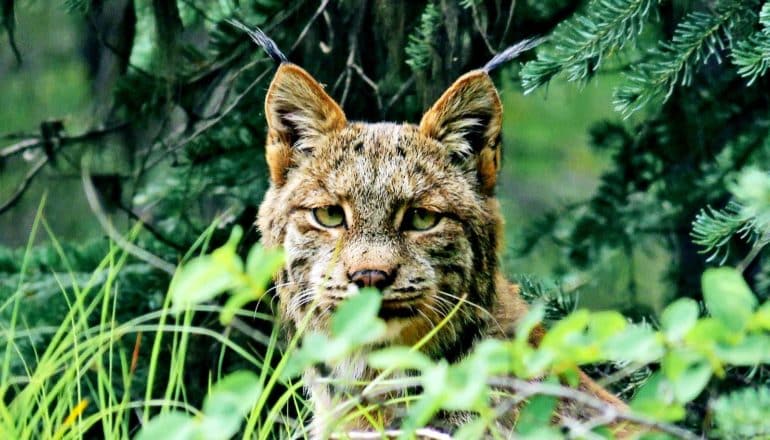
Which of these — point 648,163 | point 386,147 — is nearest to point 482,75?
point 386,147

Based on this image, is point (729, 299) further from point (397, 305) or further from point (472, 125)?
point (472, 125)

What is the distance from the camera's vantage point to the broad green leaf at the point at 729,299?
194cm

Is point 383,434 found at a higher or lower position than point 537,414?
lower

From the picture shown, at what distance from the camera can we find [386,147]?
392 centimetres

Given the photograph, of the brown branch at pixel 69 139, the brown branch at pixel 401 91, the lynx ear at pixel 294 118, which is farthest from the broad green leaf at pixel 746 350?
the brown branch at pixel 69 139

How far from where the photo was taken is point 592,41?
3.62 metres

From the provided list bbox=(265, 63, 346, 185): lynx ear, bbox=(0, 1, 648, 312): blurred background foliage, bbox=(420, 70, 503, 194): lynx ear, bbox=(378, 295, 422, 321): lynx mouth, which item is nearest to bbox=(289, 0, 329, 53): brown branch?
bbox=(0, 1, 648, 312): blurred background foliage

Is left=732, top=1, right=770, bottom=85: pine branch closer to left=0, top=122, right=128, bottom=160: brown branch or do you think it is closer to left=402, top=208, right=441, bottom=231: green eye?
left=402, top=208, right=441, bottom=231: green eye

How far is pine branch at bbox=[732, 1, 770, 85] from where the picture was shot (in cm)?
336

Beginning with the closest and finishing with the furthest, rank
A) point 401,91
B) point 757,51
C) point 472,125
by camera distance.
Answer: point 757,51 < point 472,125 < point 401,91

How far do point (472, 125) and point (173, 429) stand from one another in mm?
2270

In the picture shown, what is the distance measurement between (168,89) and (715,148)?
2490 mm

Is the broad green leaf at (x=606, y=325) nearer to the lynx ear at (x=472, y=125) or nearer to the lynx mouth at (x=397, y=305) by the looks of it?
the lynx mouth at (x=397, y=305)

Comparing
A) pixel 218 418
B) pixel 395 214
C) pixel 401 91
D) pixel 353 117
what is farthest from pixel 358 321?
pixel 353 117
